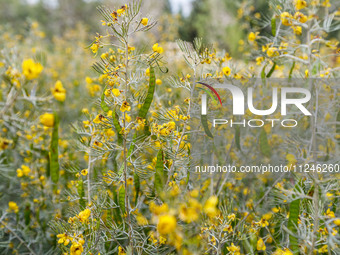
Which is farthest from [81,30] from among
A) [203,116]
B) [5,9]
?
[5,9]

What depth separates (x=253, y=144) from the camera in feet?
7.79

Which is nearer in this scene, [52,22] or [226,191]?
[226,191]

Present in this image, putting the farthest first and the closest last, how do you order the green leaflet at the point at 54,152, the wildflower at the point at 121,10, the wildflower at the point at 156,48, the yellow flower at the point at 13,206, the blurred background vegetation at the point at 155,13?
the blurred background vegetation at the point at 155,13 < the yellow flower at the point at 13,206 < the wildflower at the point at 156,48 < the wildflower at the point at 121,10 < the green leaflet at the point at 54,152

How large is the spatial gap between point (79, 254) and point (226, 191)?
49.3 inches

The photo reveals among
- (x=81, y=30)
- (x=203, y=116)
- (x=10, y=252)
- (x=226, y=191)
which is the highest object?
→ (x=81, y=30)

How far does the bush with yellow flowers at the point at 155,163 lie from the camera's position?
4.35 ft

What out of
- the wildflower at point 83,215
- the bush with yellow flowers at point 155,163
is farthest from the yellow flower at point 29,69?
the wildflower at point 83,215

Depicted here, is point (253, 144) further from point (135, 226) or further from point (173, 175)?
point (135, 226)

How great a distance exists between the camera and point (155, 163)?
1.70 metres

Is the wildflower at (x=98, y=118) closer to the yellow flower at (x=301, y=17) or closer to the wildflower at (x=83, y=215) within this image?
the wildflower at (x=83, y=215)

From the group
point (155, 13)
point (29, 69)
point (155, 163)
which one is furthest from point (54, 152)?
point (155, 13)

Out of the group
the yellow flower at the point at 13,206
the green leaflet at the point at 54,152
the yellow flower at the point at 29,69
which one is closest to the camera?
the yellow flower at the point at 29,69

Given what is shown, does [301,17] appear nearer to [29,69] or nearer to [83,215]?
[29,69]

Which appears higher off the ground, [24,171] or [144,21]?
[144,21]
